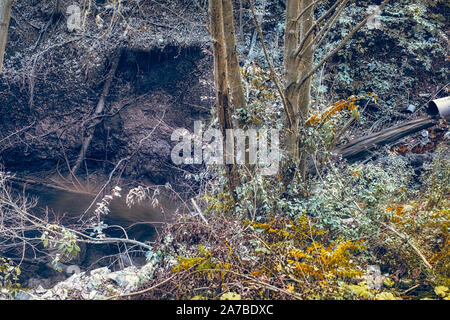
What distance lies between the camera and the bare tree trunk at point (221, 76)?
118 inches

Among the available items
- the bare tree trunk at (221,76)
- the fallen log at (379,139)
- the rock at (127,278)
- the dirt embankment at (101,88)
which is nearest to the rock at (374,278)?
the bare tree trunk at (221,76)

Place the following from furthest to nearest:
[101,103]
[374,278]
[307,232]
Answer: [101,103]
[307,232]
[374,278]

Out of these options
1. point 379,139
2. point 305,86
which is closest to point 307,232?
point 305,86

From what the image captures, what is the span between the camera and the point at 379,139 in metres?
4.50

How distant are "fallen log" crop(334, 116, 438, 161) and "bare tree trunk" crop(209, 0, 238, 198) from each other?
5.55 feet

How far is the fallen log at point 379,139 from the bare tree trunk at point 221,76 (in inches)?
66.6

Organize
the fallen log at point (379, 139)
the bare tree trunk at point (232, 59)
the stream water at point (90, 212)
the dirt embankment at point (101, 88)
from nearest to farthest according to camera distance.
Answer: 1. the bare tree trunk at point (232, 59)
2. the fallen log at point (379, 139)
3. the stream water at point (90, 212)
4. the dirt embankment at point (101, 88)

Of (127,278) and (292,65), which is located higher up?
(292,65)

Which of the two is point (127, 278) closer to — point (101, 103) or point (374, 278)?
point (374, 278)

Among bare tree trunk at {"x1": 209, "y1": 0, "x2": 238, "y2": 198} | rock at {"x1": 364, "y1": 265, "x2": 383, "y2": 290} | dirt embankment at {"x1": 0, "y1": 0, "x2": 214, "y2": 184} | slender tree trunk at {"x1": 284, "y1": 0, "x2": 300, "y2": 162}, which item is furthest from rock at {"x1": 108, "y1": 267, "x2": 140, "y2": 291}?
dirt embankment at {"x1": 0, "y1": 0, "x2": 214, "y2": 184}

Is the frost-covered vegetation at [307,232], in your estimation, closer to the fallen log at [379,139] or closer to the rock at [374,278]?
the rock at [374,278]

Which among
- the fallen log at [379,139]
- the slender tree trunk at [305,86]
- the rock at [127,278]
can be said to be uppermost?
the slender tree trunk at [305,86]

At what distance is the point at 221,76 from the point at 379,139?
8.10 feet
